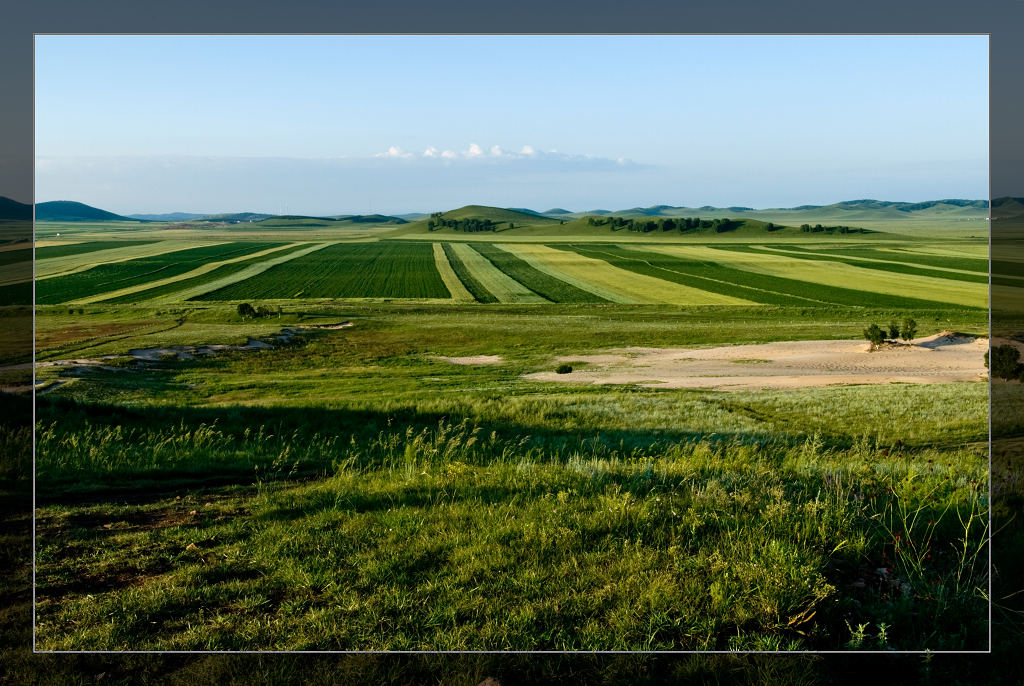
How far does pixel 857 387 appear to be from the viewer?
5.41 meters

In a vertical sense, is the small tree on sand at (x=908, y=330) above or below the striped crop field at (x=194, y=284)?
below

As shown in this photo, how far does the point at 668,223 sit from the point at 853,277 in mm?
1955

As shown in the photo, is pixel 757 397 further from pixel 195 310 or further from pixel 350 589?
pixel 195 310

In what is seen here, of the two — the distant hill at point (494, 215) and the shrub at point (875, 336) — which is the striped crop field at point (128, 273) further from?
the shrub at point (875, 336)

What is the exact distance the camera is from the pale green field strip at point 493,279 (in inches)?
256

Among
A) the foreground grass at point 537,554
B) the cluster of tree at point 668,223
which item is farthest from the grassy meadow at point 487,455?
the cluster of tree at point 668,223

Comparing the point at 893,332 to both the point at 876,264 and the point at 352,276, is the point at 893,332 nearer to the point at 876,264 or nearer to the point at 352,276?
the point at 876,264

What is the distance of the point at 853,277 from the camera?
248 inches

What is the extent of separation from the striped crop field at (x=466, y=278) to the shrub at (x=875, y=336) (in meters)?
3.56

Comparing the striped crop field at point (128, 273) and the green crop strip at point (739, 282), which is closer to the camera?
the striped crop field at point (128, 273)

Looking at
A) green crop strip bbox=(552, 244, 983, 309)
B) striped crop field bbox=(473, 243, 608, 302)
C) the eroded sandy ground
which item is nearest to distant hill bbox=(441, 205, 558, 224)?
striped crop field bbox=(473, 243, 608, 302)

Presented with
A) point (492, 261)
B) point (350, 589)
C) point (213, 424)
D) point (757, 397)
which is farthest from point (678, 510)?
point (213, 424)

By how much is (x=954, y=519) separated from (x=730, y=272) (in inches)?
117

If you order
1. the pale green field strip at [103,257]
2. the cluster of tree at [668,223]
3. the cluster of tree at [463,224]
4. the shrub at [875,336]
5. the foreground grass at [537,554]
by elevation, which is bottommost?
the foreground grass at [537,554]
